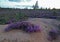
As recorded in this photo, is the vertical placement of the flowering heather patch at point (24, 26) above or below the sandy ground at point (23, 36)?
above

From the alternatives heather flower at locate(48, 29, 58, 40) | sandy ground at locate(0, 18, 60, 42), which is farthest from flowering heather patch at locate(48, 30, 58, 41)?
sandy ground at locate(0, 18, 60, 42)

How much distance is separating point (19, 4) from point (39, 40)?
3637mm

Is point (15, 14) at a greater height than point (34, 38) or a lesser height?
greater

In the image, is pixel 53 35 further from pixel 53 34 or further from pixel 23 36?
pixel 23 36

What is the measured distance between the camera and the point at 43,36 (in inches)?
272

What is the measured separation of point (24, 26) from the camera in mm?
7035

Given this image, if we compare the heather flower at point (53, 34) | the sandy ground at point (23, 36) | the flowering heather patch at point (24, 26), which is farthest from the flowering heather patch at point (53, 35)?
the flowering heather patch at point (24, 26)

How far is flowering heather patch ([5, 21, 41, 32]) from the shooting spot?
6934 millimetres

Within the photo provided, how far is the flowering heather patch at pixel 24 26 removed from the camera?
273 inches

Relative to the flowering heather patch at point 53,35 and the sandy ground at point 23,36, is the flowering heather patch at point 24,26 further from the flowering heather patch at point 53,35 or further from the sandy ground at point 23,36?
the flowering heather patch at point 53,35

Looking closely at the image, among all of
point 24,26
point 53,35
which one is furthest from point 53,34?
point 24,26

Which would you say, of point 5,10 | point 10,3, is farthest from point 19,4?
point 5,10

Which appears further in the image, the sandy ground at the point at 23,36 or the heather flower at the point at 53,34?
the heather flower at the point at 53,34

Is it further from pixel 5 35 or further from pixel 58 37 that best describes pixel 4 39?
pixel 58 37
